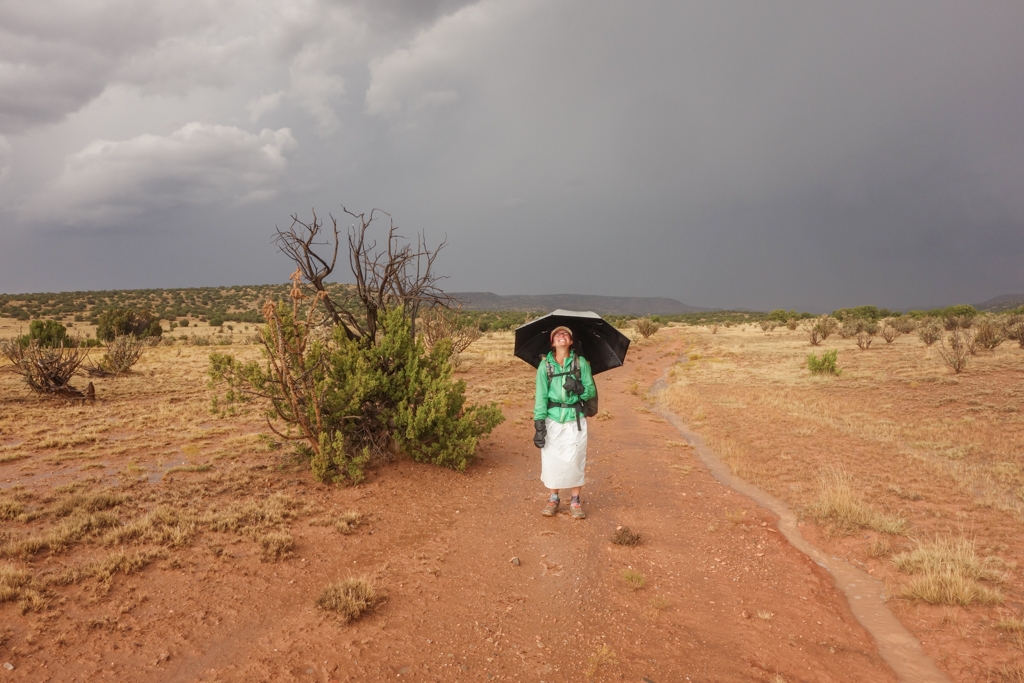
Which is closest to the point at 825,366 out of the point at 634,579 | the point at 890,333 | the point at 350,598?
the point at 890,333

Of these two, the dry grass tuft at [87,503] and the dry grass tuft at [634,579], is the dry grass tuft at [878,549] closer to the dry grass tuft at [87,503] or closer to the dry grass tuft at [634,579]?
the dry grass tuft at [634,579]

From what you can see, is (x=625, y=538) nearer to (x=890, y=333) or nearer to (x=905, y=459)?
(x=905, y=459)

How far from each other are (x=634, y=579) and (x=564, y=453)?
1.59 meters

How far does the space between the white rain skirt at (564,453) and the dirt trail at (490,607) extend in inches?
22.3

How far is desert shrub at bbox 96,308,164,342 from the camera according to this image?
29.3 meters

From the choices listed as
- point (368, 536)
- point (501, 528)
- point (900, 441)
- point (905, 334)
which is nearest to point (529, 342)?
point (501, 528)

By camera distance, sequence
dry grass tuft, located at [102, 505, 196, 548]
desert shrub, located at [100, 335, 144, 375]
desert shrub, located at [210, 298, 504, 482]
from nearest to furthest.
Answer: dry grass tuft, located at [102, 505, 196, 548]
desert shrub, located at [210, 298, 504, 482]
desert shrub, located at [100, 335, 144, 375]

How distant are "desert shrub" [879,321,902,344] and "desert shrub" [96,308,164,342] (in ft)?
136

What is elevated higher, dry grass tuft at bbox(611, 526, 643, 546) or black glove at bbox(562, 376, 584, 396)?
black glove at bbox(562, 376, 584, 396)

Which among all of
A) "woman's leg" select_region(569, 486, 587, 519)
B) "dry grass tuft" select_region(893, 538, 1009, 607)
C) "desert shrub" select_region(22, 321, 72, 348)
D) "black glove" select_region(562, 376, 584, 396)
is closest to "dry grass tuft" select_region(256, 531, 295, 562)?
"woman's leg" select_region(569, 486, 587, 519)

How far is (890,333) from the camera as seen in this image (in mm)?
29328

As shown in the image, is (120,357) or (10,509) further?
(120,357)

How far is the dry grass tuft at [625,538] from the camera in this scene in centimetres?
567

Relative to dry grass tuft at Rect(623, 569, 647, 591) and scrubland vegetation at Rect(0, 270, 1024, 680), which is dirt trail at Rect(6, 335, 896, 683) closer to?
dry grass tuft at Rect(623, 569, 647, 591)
